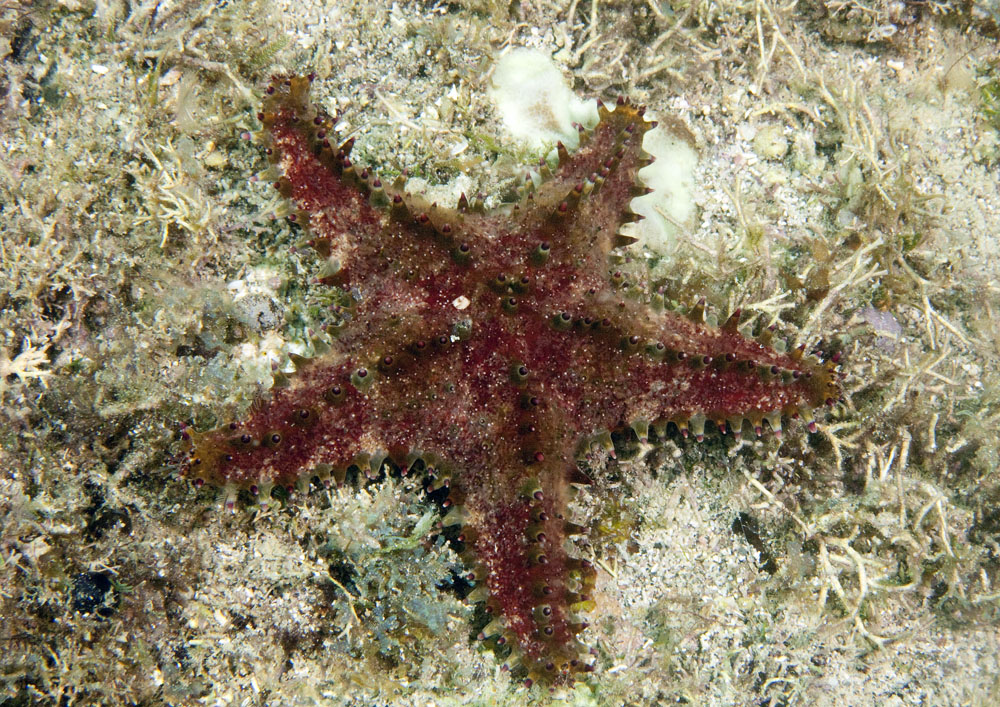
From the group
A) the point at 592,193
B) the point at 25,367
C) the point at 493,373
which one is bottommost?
the point at 25,367

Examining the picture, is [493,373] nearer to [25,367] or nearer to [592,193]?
[592,193]

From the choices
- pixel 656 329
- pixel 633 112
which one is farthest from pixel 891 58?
pixel 656 329

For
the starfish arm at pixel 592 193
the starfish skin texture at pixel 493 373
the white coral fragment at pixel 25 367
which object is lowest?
the white coral fragment at pixel 25 367

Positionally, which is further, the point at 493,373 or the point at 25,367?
the point at 25,367

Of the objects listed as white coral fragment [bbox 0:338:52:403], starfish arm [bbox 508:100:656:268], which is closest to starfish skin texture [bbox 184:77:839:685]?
starfish arm [bbox 508:100:656:268]

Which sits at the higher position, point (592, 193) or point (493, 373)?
point (592, 193)

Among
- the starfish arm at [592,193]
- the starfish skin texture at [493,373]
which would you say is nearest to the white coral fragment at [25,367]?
the starfish skin texture at [493,373]

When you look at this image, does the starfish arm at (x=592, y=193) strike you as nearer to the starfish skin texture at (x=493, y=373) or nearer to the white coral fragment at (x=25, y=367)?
the starfish skin texture at (x=493, y=373)

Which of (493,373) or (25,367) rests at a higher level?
(493,373)

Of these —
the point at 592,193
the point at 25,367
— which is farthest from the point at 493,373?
the point at 25,367

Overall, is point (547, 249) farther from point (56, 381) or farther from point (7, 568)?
point (7, 568)
